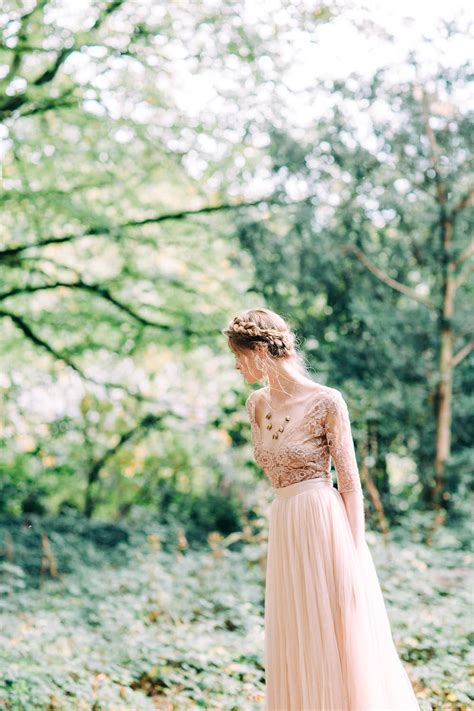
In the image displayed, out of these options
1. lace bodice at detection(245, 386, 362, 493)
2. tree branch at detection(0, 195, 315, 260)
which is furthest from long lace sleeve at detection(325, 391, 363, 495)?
tree branch at detection(0, 195, 315, 260)

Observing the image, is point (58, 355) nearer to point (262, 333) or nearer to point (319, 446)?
point (262, 333)

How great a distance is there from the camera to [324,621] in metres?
2.77

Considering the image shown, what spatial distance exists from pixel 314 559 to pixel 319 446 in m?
0.40

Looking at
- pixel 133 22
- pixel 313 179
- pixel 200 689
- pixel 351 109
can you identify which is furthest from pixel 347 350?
pixel 200 689

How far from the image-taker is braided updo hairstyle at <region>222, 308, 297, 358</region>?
114 inches

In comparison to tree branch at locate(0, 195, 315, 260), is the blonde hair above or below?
below

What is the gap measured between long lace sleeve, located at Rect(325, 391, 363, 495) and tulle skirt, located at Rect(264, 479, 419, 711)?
10 cm

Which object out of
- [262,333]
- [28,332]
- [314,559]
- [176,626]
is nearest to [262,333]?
[262,333]

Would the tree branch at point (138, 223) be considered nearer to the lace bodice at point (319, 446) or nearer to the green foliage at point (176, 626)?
the green foliage at point (176, 626)

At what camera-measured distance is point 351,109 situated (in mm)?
7039

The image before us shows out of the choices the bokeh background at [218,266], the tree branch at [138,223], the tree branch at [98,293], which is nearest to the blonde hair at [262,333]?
the bokeh background at [218,266]

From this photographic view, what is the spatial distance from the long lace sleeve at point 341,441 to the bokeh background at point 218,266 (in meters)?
2.63

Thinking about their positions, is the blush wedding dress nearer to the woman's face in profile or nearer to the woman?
the woman

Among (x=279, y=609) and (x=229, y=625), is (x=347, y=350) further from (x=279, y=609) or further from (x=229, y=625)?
(x=279, y=609)
